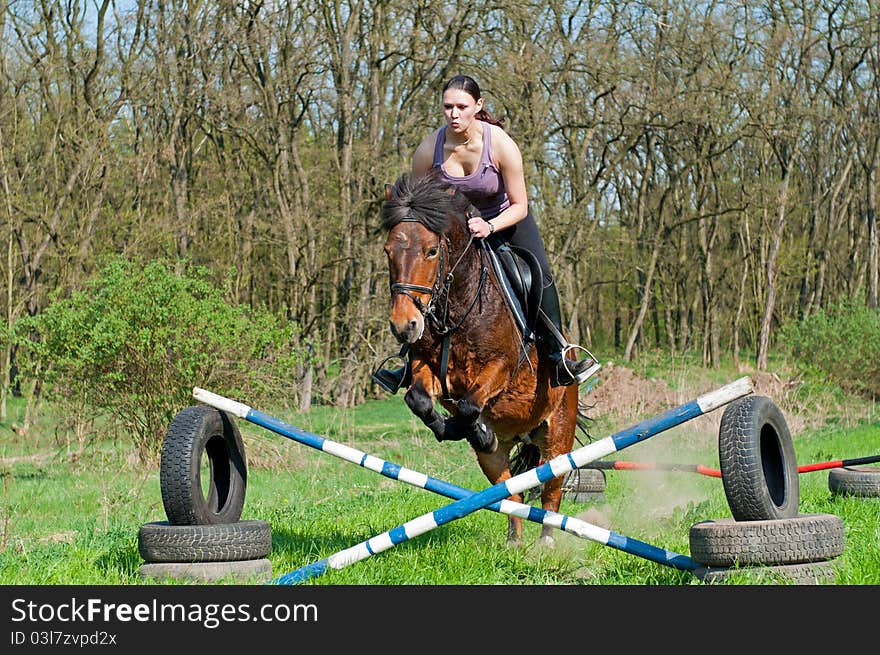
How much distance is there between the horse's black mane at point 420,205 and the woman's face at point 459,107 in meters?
0.51

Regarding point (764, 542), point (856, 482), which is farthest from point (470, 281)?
point (856, 482)

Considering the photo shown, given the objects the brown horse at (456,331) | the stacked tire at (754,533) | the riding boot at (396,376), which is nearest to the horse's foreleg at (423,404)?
the brown horse at (456,331)

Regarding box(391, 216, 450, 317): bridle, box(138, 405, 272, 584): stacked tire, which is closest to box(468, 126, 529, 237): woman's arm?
box(391, 216, 450, 317): bridle

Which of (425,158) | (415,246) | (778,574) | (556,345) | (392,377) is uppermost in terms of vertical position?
(425,158)

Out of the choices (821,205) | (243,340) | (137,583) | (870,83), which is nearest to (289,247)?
(243,340)

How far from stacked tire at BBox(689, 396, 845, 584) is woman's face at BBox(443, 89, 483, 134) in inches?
99.4

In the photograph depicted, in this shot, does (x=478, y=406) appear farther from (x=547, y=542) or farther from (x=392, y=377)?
(x=547, y=542)

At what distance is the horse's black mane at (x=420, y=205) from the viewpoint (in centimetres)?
581

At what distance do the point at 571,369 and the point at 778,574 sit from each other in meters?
2.59

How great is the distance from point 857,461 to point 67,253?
2013 cm

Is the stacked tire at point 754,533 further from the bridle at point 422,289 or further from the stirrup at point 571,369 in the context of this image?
the stirrup at point 571,369

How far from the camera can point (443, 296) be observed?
599cm

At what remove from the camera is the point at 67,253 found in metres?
23.7
